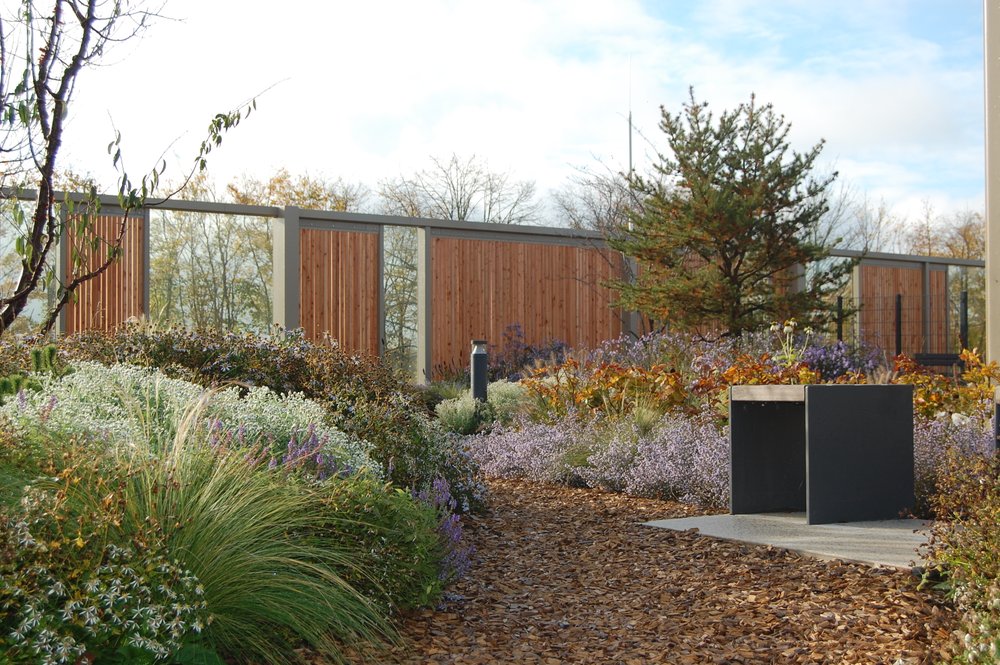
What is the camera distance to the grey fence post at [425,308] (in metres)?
12.5

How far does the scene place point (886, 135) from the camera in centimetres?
1112

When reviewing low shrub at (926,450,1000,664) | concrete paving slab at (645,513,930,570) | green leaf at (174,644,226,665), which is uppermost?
low shrub at (926,450,1000,664)

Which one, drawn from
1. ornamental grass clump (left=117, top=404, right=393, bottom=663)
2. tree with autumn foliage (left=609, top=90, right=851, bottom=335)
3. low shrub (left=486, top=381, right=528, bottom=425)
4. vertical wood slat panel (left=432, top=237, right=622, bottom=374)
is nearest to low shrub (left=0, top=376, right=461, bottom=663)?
ornamental grass clump (left=117, top=404, right=393, bottom=663)

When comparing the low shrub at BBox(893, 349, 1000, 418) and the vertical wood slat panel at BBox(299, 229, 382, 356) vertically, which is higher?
the vertical wood slat panel at BBox(299, 229, 382, 356)

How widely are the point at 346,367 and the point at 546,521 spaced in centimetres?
203

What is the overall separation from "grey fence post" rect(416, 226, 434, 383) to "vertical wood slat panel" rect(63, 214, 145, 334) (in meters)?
3.41

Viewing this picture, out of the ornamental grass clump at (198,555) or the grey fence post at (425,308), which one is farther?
the grey fence post at (425,308)

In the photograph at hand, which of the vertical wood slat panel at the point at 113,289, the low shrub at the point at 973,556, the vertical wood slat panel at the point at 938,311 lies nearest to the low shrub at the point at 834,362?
the low shrub at the point at 973,556

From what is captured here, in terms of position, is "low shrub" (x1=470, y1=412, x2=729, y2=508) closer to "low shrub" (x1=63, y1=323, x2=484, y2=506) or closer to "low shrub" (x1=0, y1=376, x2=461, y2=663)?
"low shrub" (x1=63, y1=323, x2=484, y2=506)

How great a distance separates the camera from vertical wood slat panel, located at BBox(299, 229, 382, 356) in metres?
11.9

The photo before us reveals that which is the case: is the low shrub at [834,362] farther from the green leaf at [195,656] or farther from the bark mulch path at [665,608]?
the green leaf at [195,656]

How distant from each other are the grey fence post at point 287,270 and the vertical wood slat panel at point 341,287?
0.34 feet

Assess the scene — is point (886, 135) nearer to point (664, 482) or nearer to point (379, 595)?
point (664, 482)

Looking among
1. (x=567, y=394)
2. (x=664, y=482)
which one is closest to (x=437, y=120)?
(x=567, y=394)
